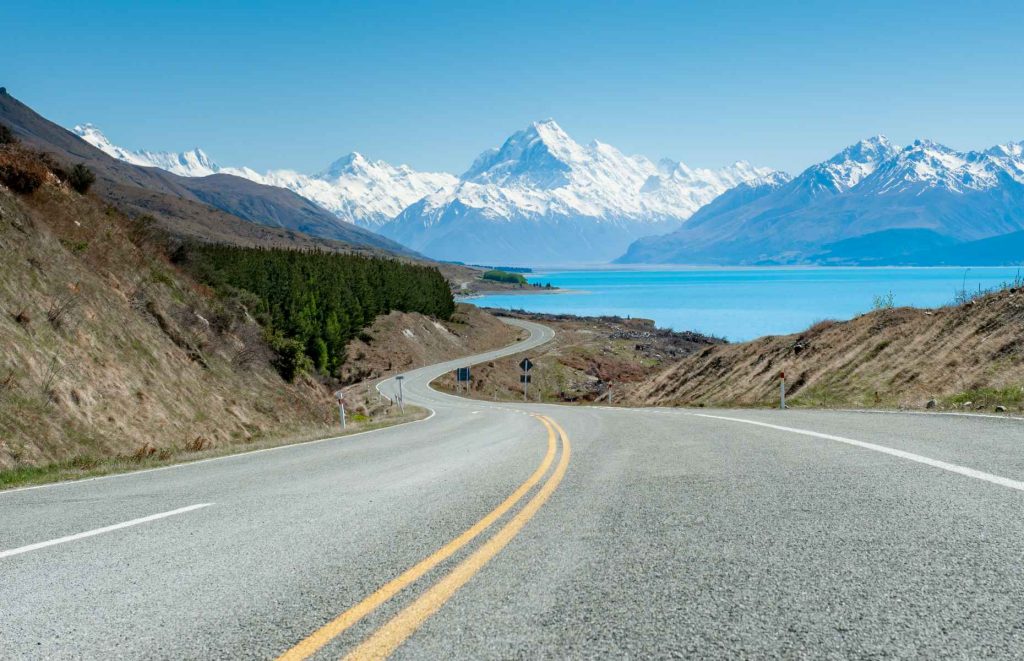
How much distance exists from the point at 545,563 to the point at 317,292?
70770mm

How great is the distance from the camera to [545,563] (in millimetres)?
4930

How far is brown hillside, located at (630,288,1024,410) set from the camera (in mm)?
19844

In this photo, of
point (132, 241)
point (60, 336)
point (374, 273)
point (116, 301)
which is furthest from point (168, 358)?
point (374, 273)

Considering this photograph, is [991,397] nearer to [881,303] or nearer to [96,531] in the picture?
[96,531]

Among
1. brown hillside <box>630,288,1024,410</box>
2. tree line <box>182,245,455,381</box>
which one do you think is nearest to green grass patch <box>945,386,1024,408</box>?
brown hillside <box>630,288,1024,410</box>

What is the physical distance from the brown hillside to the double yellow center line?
13821 millimetres

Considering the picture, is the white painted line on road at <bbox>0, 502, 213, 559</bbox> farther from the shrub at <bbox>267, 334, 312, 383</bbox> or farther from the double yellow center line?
the shrub at <bbox>267, 334, 312, 383</bbox>

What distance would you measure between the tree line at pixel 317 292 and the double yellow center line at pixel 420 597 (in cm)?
3523

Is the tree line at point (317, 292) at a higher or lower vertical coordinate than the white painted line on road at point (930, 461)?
higher

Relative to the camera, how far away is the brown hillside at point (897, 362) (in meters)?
19.8

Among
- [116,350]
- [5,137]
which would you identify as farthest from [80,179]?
[116,350]

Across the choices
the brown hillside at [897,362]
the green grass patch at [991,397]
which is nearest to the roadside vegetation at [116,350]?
the green grass patch at [991,397]

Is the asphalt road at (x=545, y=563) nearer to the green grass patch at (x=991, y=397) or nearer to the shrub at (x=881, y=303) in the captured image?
the green grass patch at (x=991, y=397)

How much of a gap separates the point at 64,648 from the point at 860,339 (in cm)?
3268
